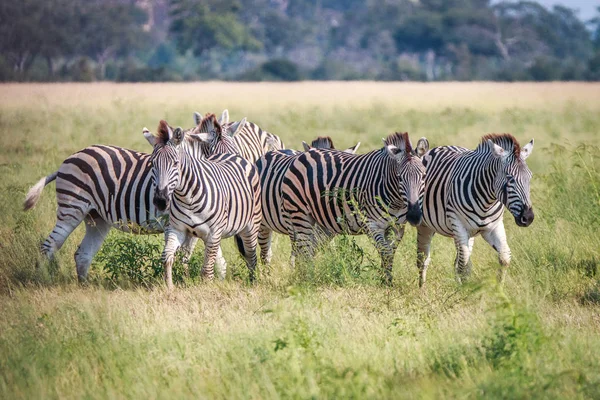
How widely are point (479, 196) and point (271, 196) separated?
2.22 meters

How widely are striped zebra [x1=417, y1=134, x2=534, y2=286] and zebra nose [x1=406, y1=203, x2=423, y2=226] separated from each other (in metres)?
0.42

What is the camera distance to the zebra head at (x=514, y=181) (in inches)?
281

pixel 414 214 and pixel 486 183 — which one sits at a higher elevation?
pixel 486 183

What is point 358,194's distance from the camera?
799cm

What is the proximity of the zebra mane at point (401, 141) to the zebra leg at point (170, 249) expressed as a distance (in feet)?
6.34

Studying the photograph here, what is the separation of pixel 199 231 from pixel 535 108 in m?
20.7

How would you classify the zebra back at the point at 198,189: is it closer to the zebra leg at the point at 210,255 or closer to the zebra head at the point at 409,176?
the zebra leg at the point at 210,255

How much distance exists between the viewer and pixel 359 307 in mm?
7020

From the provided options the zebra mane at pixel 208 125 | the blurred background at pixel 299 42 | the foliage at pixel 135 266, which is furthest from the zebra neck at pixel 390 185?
the blurred background at pixel 299 42

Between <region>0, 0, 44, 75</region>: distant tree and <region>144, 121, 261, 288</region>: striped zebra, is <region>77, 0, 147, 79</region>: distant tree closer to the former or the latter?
<region>0, 0, 44, 75</region>: distant tree

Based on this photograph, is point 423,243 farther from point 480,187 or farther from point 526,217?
point 526,217

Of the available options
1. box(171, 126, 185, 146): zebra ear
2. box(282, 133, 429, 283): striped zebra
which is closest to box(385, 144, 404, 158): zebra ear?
box(282, 133, 429, 283): striped zebra

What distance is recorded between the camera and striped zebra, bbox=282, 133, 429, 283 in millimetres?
7566

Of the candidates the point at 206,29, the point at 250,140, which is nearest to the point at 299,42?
the point at 206,29
